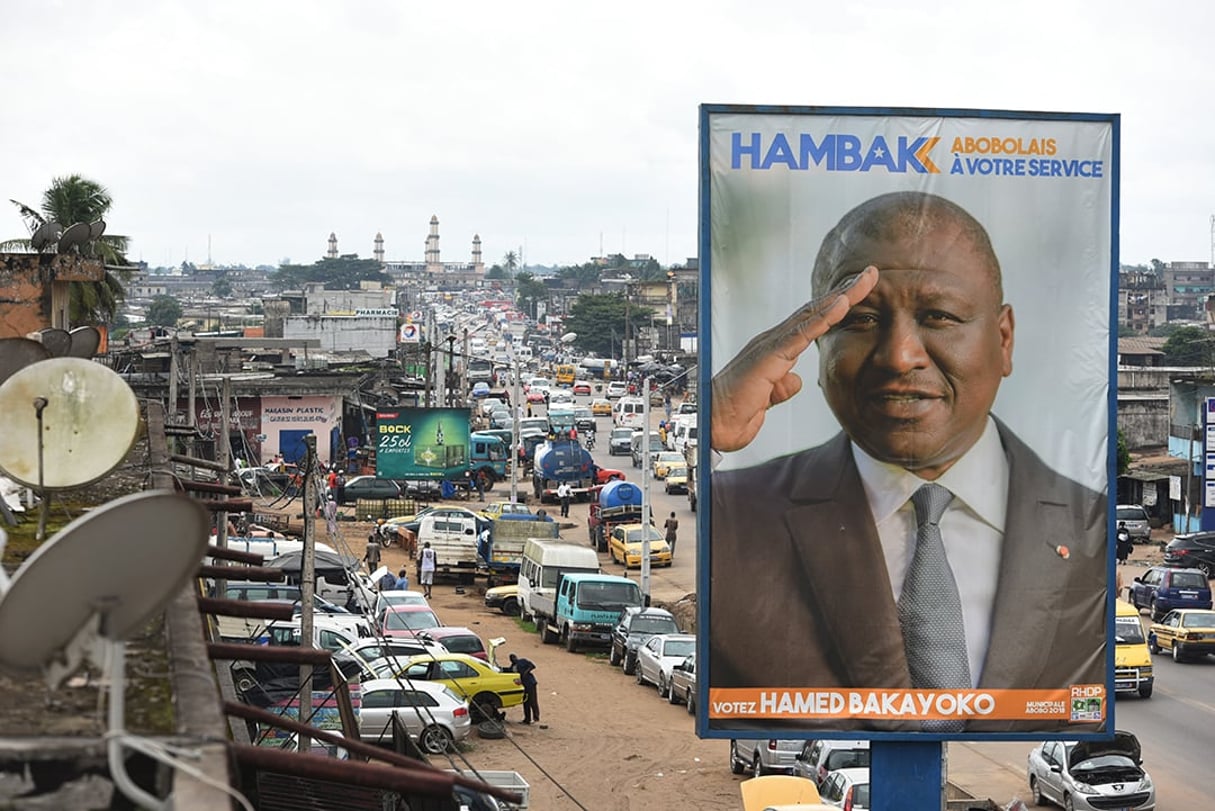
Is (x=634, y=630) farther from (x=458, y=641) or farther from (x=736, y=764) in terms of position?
(x=736, y=764)

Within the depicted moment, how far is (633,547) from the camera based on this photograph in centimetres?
4316

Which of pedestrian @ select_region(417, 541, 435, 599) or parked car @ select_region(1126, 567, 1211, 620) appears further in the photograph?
pedestrian @ select_region(417, 541, 435, 599)

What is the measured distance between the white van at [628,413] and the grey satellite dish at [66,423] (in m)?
73.1

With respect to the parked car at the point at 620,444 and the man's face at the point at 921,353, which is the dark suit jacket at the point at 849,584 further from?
the parked car at the point at 620,444

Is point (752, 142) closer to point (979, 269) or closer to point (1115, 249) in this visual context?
point (979, 269)

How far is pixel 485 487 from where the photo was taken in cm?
6159

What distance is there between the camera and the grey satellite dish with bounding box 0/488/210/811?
5.12 metres

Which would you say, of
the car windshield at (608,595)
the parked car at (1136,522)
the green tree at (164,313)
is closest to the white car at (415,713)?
the car windshield at (608,595)

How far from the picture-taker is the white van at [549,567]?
34781 millimetres

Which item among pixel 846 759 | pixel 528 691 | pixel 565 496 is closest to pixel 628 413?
pixel 565 496

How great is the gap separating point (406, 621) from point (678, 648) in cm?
494

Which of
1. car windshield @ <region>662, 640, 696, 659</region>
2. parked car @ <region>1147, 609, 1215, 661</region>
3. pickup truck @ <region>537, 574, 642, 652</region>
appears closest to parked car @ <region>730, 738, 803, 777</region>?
car windshield @ <region>662, 640, 696, 659</region>

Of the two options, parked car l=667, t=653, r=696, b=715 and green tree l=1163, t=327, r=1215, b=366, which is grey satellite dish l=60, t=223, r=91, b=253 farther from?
green tree l=1163, t=327, r=1215, b=366

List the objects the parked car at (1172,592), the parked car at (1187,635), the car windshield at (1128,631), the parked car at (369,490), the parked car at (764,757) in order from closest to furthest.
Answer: the parked car at (764,757), the car windshield at (1128,631), the parked car at (1187,635), the parked car at (1172,592), the parked car at (369,490)
